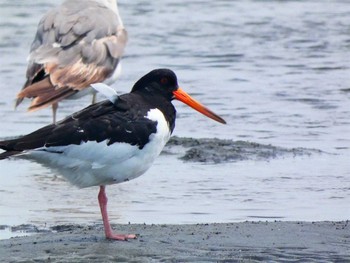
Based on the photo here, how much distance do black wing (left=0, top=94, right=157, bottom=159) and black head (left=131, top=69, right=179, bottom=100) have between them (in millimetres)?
415

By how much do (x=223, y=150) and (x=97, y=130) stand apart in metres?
3.13

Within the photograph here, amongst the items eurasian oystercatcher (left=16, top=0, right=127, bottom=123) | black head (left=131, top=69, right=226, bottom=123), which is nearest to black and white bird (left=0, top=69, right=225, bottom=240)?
black head (left=131, top=69, right=226, bottom=123)

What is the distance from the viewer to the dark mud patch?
9.87m

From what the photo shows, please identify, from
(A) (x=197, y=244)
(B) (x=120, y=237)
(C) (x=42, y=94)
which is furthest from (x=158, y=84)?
(C) (x=42, y=94)

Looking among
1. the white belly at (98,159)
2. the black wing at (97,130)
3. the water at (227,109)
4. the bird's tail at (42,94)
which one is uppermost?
the black wing at (97,130)

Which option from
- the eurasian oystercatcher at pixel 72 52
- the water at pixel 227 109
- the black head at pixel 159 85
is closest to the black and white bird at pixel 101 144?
the black head at pixel 159 85

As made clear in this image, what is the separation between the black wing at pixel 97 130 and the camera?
22.7 ft

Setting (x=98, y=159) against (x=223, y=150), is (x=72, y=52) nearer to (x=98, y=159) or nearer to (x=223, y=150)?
(x=223, y=150)

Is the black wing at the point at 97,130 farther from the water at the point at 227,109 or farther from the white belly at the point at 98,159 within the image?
the water at the point at 227,109

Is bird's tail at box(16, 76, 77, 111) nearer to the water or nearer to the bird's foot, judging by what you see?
the water

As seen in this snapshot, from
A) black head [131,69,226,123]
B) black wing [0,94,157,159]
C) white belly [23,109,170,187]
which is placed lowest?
white belly [23,109,170,187]

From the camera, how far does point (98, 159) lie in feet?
22.9

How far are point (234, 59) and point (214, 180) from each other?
5823 millimetres

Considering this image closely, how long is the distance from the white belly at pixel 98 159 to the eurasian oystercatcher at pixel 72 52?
3479mm
